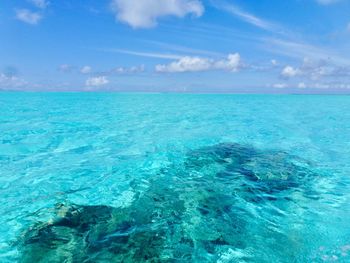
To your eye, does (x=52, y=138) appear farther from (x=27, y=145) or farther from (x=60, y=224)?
(x=60, y=224)

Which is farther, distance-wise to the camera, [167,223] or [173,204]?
[173,204]

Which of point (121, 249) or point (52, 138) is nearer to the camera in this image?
point (121, 249)

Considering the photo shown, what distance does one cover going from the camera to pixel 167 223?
526cm

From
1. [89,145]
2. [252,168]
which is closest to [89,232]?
[252,168]

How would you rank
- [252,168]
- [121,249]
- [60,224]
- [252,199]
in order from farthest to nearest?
[252,168] → [252,199] → [60,224] → [121,249]

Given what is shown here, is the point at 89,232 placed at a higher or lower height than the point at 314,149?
higher

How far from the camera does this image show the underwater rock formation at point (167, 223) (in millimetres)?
4320

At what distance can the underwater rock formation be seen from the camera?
4.32 m

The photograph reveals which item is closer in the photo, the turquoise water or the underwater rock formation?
the underwater rock formation

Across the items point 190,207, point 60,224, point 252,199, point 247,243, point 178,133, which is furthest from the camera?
point 178,133

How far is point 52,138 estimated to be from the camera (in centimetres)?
1454

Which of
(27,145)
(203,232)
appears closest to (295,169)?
(203,232)

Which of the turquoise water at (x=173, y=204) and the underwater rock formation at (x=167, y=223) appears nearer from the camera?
the underwater rock formation at (x=167, y=223)

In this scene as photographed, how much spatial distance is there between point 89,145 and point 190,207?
8.57m
